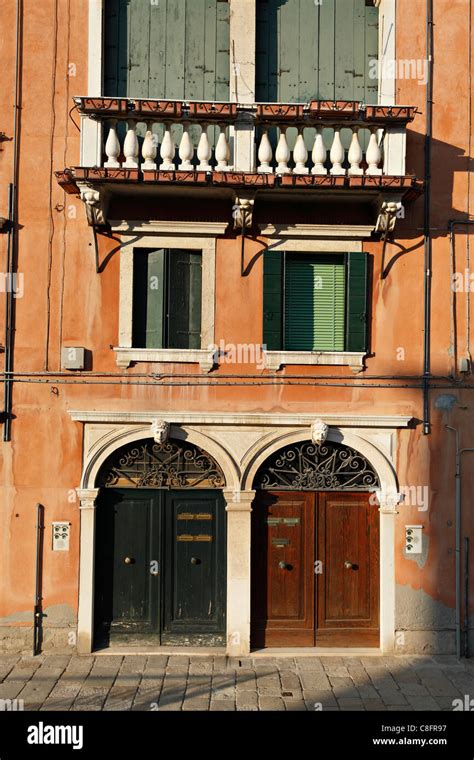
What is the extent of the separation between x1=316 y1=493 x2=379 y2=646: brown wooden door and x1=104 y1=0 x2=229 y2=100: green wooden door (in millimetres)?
6890

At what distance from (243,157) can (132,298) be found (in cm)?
271

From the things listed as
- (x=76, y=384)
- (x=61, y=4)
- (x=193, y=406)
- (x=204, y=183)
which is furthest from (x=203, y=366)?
(x=61, y=4)

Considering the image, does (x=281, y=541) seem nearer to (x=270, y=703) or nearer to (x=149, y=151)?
(x=270, y=703)

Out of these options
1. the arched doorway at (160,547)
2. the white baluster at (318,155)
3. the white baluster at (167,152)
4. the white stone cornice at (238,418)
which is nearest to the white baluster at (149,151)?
the white baluster at (167,152)

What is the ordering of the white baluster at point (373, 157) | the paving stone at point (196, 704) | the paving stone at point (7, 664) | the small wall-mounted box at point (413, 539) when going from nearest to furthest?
the paving stone at point (196, 704), the paving stone at point (7, 664), the white baluster at point (373, 157), the small wall-mounted box at point (413, 539)

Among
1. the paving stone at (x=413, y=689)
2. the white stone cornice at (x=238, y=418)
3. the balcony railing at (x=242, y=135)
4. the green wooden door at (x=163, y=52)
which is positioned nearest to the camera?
the paving stone at (x=413, y=689)

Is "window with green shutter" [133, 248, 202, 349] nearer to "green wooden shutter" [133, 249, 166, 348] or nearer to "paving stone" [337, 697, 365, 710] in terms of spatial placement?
"green wooden shutter" [133, 249, 166, 348]

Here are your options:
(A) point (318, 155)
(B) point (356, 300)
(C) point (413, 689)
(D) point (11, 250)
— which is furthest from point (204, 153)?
(C) point (413, 689)

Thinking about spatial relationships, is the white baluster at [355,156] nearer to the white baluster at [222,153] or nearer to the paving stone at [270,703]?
the white baluster at [222,153]

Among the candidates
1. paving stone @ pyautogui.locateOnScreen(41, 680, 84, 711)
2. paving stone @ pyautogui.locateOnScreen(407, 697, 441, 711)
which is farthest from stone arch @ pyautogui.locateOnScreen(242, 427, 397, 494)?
paving stone @ pyautogui.locateOnScreen(41, 680, 84, 711)

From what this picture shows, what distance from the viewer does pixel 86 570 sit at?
10539mm

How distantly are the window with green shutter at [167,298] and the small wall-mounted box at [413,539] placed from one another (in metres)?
4.35

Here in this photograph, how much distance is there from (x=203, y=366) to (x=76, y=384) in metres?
1.98

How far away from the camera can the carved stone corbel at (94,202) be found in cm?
1012
